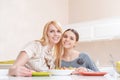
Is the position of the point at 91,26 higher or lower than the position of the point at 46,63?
higher

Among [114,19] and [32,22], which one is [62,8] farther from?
[114,19]

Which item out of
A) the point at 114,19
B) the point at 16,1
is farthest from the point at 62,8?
the point at 114,19

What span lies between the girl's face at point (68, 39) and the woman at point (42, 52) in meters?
0.04

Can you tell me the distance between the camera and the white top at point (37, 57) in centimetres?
151

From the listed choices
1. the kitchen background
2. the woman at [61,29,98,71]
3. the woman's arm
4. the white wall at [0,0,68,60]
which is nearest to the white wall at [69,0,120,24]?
the kitchen background

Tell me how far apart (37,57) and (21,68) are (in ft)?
0.64

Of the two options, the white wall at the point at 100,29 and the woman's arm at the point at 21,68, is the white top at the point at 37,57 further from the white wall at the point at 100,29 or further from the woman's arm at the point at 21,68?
the white wall at the point at 100,29

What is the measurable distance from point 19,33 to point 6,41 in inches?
10.9

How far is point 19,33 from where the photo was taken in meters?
4.03

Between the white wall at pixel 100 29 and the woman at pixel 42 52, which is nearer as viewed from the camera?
the woman at pixel 42 52

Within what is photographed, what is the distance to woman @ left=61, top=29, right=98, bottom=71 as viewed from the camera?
5.28 feet

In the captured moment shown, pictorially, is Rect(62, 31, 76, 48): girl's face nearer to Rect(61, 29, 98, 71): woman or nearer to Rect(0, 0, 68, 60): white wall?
Rect(61, 29, 98, 71): woman

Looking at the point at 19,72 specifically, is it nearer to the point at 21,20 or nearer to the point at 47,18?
the point at 21,20

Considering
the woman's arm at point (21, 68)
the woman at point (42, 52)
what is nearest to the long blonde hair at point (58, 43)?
the woman at point (42, 52)
